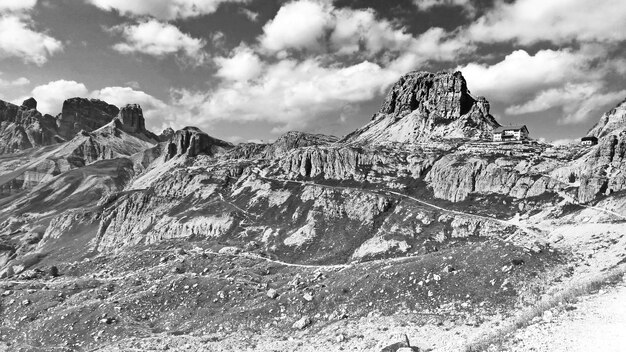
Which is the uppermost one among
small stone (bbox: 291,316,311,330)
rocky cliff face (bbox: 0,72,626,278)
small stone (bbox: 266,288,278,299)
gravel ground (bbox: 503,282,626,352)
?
rocky cliff face (bbox: 0,72,626,278)

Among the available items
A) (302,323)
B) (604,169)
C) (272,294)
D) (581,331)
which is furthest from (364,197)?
(581,331)

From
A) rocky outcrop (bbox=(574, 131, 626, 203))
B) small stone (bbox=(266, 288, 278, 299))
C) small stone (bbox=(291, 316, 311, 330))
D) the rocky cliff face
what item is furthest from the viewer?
the rocky cliff face

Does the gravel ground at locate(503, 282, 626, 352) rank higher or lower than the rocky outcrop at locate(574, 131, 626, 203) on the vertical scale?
lower

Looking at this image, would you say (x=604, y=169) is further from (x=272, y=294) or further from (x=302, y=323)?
(x=302, y=323)

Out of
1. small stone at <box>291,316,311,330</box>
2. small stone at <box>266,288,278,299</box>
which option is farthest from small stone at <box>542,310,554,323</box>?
small stone at <box>266,288,278,299</box>

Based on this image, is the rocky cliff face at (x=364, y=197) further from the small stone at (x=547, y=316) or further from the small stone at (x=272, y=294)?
the small stone at (x=547, y=316)

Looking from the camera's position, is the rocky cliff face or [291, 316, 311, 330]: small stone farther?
the rocky cliff face

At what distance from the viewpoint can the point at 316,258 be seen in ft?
324

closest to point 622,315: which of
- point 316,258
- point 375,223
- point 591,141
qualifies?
point 316,258

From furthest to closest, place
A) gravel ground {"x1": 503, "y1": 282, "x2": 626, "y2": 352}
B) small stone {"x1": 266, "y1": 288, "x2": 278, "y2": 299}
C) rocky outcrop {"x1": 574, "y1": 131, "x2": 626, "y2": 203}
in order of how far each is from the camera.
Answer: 1. rocky outcrop {"x1": 574, "y1": 131, "x2": 626, "y2": 203}
2. small stone {"x1": 266, "y1": 288, "x2": 278, "y2": 299}
3. gravel ground {"x1": 503, "y1": 282, "x2": 626, "y2": 352}

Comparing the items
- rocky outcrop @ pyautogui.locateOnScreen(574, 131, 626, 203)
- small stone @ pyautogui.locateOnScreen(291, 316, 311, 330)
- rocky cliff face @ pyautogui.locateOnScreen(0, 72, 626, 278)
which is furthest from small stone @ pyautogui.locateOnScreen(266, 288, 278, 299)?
rocky outcrop @ pyautogui.locateOnScreen(574, 131, 626, 203)

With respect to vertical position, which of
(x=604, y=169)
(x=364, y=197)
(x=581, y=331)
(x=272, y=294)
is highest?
(x=604, y=169)

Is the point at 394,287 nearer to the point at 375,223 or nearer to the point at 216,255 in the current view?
the point at 375,223

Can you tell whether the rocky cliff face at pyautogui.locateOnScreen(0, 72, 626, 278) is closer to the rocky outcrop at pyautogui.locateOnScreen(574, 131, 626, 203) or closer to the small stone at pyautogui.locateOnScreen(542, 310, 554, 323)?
the rocky outcrop at pyautogui.locateOnScreen(574, 131, 626, 203)
